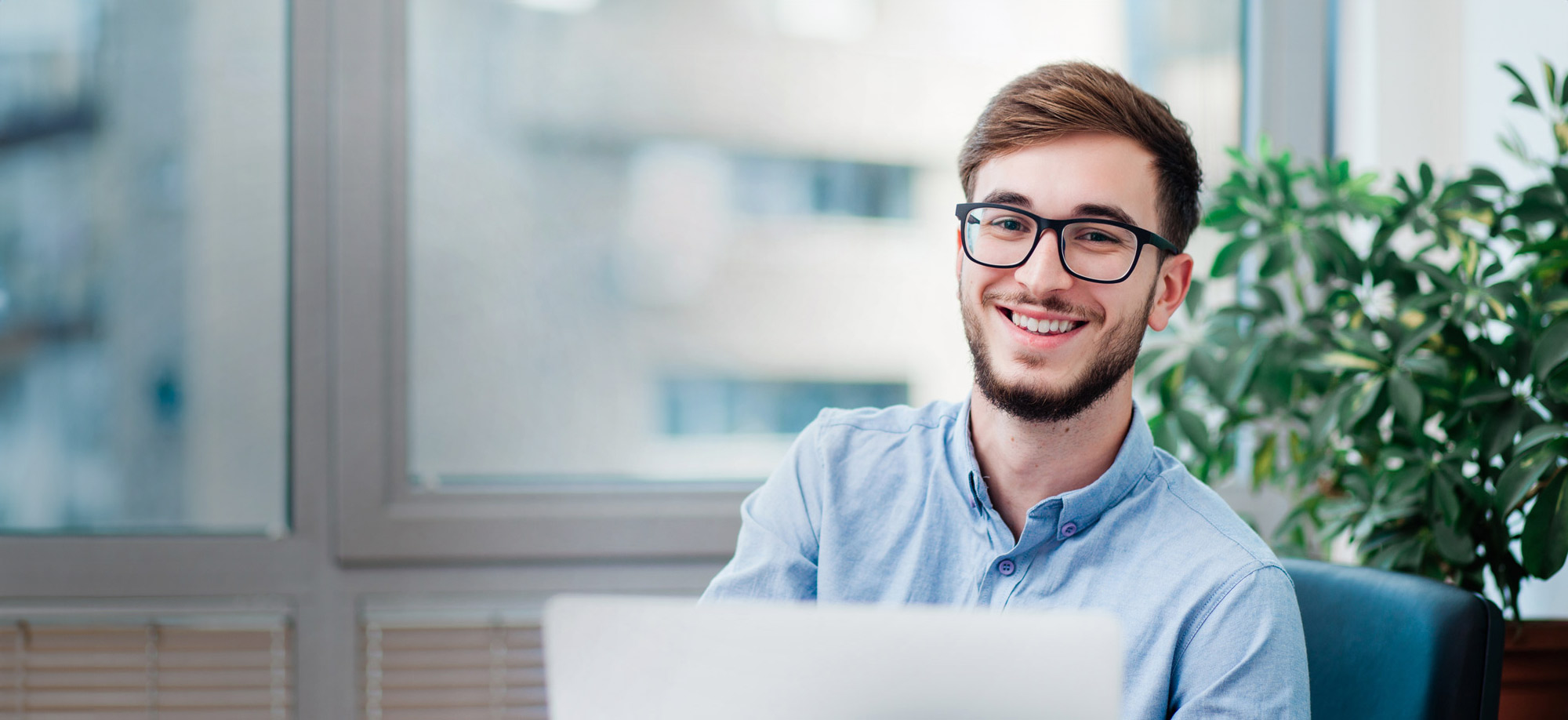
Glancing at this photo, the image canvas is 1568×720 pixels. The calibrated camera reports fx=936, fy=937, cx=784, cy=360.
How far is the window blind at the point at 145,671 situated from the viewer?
5.60 feet

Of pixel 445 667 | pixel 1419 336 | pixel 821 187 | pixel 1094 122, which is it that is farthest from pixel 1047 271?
pixel 445 667

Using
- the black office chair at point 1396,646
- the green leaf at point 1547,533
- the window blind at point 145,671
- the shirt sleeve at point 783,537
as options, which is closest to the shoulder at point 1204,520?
the black office chair at point 1396,646

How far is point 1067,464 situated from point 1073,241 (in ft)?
0.85

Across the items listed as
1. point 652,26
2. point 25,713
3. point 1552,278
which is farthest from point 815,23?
point 25,713

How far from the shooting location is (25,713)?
1.71 metres

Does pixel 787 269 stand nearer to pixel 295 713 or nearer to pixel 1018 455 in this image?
pixel 1018 455

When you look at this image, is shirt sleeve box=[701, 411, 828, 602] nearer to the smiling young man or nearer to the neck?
the smiling young man

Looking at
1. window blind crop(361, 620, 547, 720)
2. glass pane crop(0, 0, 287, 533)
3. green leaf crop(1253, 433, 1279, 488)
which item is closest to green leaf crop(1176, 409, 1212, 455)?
green leaf crop(1253, 433, 1279, 488)

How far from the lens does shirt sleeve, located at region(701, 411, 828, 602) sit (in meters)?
1.13

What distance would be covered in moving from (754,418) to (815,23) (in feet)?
2.78

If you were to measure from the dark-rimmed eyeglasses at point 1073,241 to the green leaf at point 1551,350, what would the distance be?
1.97 ft

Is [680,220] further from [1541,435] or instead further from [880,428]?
[1541,435]

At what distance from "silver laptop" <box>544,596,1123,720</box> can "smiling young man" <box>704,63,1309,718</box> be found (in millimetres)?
502

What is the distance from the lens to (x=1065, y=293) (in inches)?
40.9
